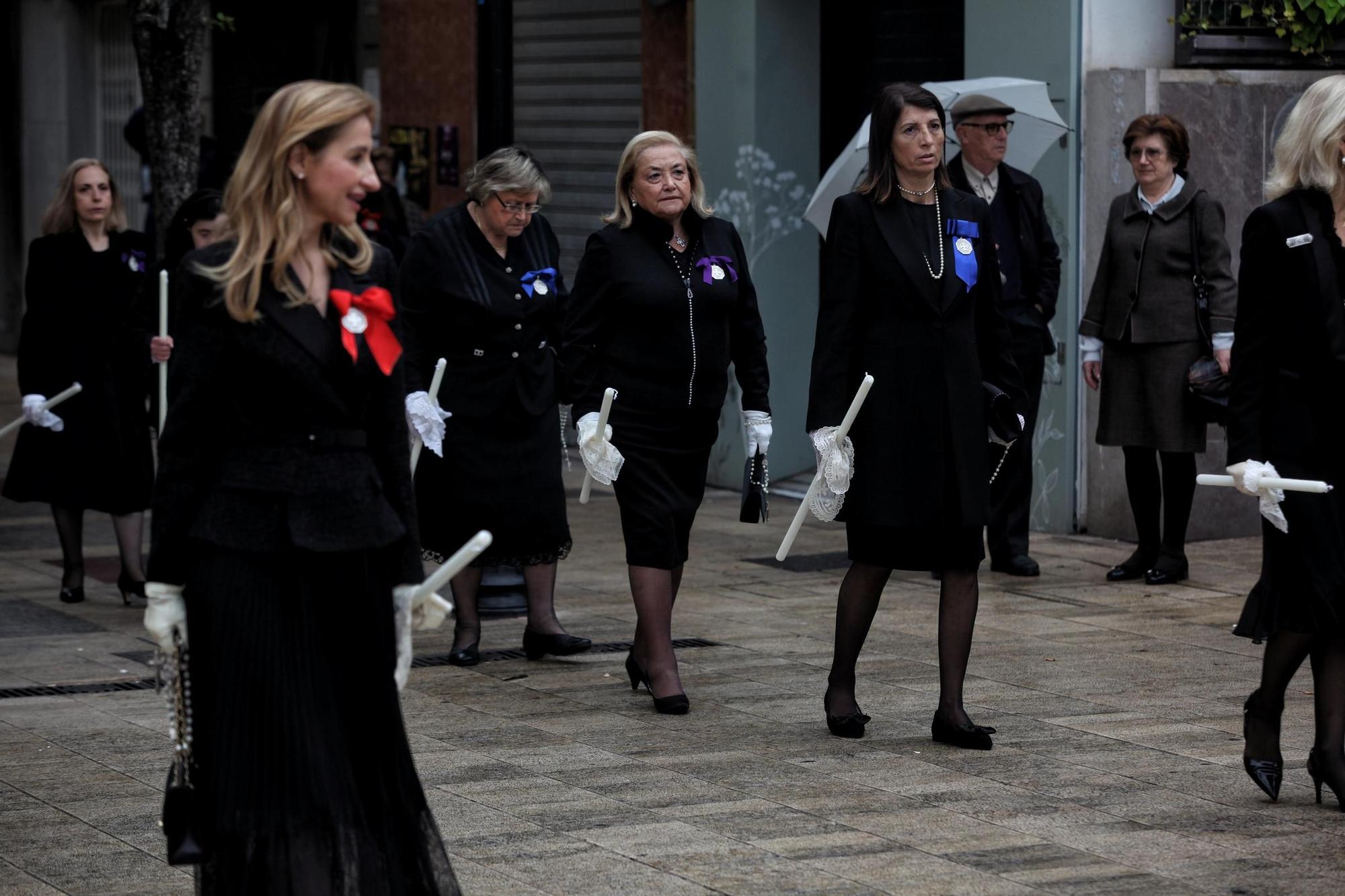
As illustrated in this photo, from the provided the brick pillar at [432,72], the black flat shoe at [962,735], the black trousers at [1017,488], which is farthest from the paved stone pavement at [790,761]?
the brick pillar at [432,72]

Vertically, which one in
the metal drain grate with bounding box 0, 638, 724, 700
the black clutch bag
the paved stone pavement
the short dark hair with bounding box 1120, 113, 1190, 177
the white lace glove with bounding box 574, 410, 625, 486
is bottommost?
the metal drain grate with bounding box 0, 638, 724, 700

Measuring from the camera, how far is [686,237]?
7262 millimetres

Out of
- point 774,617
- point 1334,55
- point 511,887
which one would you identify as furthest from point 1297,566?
point 1334,55

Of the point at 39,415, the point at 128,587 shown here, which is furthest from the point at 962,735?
the point at 39,415

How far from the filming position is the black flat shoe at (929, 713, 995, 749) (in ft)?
21.1

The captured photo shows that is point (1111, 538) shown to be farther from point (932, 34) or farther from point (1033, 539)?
point (932, 34)

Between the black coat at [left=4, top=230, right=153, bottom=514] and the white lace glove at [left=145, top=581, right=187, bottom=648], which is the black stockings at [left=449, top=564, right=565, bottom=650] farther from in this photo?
the white lace glove at [left=145, top=581, right=187, bottom=648]

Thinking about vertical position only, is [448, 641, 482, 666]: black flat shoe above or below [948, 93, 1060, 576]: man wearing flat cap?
below

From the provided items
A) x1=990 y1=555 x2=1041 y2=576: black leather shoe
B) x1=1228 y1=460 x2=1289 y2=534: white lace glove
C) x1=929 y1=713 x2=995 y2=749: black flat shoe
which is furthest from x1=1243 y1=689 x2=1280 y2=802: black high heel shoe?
x1=990 y1=555 x2=1041 y2=576: black leather shoe

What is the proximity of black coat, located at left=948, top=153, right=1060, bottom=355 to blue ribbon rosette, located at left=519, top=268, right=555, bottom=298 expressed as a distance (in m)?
2.43

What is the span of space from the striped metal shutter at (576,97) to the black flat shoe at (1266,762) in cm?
949

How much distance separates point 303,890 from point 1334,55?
9.01 m

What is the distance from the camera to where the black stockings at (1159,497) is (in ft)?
32.0

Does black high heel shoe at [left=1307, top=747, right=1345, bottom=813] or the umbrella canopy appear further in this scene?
the umbrella canopy
